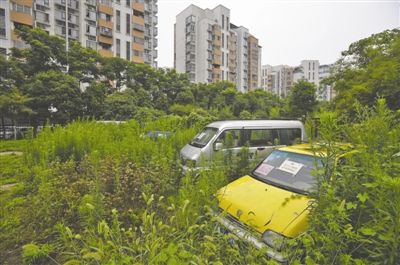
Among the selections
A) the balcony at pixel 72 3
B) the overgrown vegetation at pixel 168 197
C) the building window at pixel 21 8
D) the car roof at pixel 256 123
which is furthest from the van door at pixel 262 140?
the balcony at pixel 72 3

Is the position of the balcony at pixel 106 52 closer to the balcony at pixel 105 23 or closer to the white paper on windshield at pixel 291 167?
the balcony at pixel 105 23

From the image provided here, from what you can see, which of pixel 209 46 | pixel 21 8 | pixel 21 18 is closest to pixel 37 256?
pixel 21 18

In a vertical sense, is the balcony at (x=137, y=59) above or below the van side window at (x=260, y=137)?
above

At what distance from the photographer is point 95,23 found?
1253 inches

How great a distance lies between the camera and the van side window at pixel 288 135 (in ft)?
22.1

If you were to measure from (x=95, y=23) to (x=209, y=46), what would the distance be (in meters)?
23.4

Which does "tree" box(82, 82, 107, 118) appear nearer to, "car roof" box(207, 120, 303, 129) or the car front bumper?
"car roof" box(207, 120, 303, 129)

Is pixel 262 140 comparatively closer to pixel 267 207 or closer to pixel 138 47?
pixel 267 207

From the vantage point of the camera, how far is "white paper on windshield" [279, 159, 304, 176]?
3151 millimetres

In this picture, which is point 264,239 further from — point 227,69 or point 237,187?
point 227,69

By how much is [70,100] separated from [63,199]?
16.2m

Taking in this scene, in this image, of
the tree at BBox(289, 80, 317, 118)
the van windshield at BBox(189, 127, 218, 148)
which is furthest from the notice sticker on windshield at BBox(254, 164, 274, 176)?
the tree at BBox(289, 80, 317, 118)

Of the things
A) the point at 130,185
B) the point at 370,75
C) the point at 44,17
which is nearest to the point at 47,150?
the point at 130,185

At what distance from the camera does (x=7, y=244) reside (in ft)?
10.2
